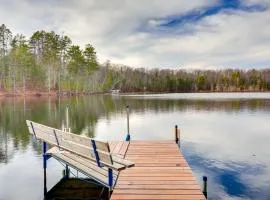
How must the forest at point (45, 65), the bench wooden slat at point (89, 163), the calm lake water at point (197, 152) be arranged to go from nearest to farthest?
1. the bench wooden slat at point (89, 163)
2. the calm lake water at point (197, 152)
3. the forest at point (45, 65)

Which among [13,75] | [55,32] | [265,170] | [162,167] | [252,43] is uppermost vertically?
[55,32]

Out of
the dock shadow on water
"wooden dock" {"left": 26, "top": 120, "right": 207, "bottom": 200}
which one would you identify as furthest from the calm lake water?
"wooden dock" {"left": 26, "top": 120, "right": 207, "bottom": 200}

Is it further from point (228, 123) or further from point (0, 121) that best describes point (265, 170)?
point (0, 121)

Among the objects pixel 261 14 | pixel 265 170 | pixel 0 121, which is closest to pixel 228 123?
pixel 265 170

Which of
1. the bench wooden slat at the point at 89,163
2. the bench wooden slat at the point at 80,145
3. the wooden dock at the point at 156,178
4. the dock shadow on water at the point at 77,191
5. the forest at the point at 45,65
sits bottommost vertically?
the dock shadow on water at the point at 77,191

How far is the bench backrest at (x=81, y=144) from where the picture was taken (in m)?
7.11

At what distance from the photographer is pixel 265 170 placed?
12922 mm

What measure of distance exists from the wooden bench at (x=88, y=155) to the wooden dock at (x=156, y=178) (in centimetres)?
46

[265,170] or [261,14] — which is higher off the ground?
[261,14]

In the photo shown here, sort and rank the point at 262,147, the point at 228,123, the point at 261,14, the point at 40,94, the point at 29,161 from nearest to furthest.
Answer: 1. the point at 29,161
2. the point at 262,147
3. the point at 228,123
4. the point at 261,14
5. the point at 40,94

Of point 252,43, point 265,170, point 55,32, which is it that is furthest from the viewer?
point 55,32

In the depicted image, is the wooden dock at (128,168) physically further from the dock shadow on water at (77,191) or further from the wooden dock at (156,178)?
the dock shadow on water at (77,191)

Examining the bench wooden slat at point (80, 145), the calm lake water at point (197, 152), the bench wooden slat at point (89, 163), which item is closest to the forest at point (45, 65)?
the calm lake water at point (197, 152)

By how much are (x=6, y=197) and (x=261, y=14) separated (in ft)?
167
